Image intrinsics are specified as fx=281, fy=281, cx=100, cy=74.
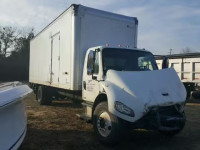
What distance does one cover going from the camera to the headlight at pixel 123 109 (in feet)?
19.4

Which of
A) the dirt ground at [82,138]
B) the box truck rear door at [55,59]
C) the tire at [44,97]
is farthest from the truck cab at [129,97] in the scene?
the tire at [44,97]

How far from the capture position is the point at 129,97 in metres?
6.00

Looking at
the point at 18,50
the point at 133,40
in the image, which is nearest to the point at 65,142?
the point at 133,40

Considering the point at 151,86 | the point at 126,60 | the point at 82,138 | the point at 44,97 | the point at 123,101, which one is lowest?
the point at 82,138

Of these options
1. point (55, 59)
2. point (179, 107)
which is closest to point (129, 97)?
point (179, 107)

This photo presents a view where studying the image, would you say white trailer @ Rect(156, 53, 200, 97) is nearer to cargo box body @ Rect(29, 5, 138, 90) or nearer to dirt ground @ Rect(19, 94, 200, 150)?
cargo box body @ Rect(29, 5, 138, 90)

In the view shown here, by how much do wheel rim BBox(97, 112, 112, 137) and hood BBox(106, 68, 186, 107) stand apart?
801mm

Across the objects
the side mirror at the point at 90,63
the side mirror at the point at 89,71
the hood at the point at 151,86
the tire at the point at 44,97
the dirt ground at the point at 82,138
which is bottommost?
the dirt ground at the point at 82,138

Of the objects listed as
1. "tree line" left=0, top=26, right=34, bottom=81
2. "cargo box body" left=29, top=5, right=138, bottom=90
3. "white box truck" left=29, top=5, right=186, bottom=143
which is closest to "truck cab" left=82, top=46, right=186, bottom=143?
"white box truck" left=29, top=5, right=186, bottom=143

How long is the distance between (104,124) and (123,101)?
897mm

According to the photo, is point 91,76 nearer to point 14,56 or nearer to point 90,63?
point 90,63

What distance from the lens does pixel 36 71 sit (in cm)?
1544

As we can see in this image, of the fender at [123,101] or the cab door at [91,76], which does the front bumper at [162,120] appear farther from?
the cab door at [91,76]

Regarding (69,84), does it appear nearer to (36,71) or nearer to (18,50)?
(36,71)
